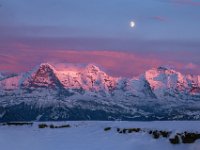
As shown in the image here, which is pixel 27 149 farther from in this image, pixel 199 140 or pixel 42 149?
pixel 199 140

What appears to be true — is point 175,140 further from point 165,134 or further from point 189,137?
point 165,134

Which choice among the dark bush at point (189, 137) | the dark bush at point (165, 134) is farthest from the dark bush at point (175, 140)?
the dark bush at point (165, 134)

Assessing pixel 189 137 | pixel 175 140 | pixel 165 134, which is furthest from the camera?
pixel 165 134

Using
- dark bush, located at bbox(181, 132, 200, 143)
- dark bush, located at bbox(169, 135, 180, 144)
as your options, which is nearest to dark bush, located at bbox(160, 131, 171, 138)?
dark bush, located at bbox(181, 132, 200, 143)

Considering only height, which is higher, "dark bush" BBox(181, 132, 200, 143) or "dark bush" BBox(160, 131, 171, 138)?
"dark bush" BBox(160, 131, 171, 138)

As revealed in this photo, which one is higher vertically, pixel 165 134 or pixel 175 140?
pixel 165 134

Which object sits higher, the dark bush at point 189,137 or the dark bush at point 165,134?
the dark bush at point 165,134

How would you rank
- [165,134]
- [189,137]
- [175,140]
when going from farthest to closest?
[165,134]
[189,137]
[175,140]

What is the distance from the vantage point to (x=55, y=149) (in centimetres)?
3088

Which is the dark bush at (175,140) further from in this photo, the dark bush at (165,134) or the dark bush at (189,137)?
the dark bush at (165,134)

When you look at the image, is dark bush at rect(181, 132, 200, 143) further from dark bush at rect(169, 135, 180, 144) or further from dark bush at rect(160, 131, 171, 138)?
dark bush at rect(160, 131, 171, 138)

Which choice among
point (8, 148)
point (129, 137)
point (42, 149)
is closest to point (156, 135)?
point (129, 137)

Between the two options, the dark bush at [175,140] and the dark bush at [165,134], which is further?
the dark bush at [165,134]

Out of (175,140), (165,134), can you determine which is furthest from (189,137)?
(165,134)
